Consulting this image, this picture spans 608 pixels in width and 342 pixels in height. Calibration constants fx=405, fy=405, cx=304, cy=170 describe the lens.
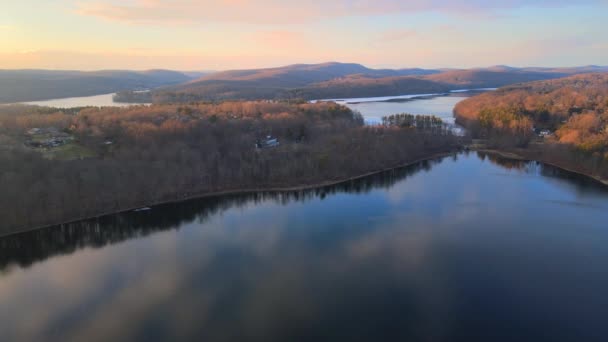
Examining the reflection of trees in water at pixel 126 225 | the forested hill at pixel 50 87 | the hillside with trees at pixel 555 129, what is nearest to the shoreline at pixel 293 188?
the reflection of trees in water at pixel 126 225

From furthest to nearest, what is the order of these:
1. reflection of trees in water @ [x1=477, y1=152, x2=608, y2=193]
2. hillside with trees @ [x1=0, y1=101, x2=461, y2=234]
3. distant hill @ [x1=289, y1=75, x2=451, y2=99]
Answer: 1. distant hill @ [x1=289, y1=75, x2=451, y2=99]
2. reflection of trees in water @ [x1=477, y1=152, x2=608, y2=193]
3. hillside with trees @ [x1=0, y1=101, x2=461, y2=234]

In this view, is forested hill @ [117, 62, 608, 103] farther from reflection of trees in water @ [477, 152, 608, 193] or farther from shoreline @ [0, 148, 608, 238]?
reflection of trees in water @ [477, 152, 608, 193]

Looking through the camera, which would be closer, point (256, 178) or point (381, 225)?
point (381, 225)

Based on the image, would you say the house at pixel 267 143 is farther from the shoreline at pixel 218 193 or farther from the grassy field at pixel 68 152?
the grassy field at pixel 68 152

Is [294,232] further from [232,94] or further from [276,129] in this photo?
[232,94]

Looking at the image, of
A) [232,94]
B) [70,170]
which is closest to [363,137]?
[70,170]

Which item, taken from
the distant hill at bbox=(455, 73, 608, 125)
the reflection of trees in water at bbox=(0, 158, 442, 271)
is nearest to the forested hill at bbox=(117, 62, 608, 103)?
the distant hill at bbox=(455, 73, 608, 125)
